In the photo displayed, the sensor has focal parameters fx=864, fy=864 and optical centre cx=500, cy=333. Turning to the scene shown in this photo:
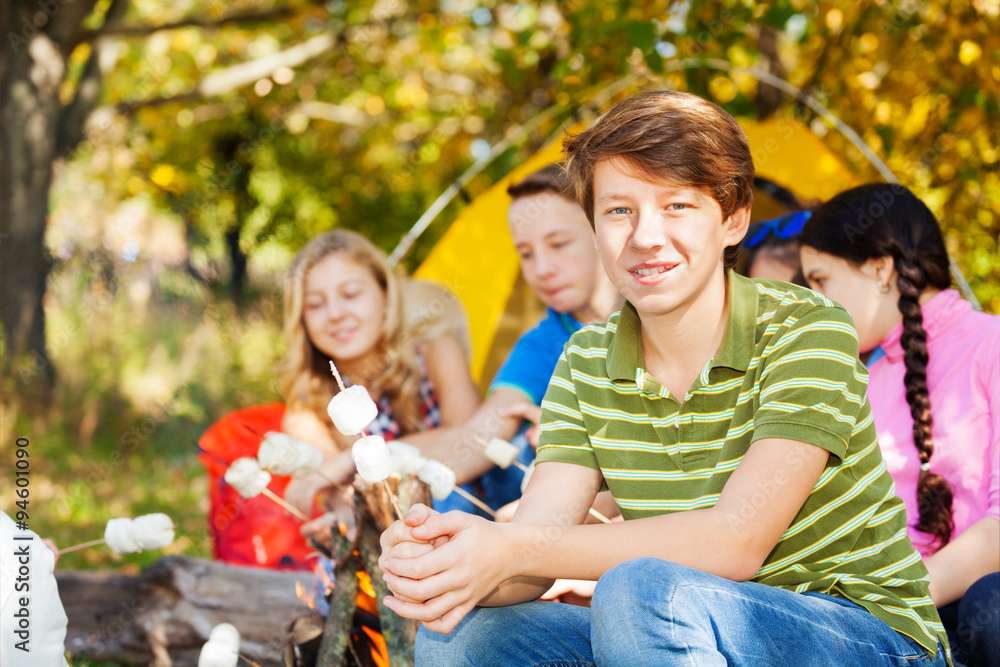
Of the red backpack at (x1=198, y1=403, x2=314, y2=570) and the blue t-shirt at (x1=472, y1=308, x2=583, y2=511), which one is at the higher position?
the blue t-shirt at (x1=472, y1=308, x2=583, y2=511)

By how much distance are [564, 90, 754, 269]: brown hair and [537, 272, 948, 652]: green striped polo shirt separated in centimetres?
18

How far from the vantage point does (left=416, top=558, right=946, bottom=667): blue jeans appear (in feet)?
3.43

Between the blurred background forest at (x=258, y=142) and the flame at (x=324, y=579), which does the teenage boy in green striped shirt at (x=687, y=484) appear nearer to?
the flame at (x=324, y=579)

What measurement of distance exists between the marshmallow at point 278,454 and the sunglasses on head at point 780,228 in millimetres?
1331

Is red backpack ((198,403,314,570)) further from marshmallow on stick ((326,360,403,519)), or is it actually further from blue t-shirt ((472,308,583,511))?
marshmallow on stick ((326,360,403,519))

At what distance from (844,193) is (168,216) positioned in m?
7.27

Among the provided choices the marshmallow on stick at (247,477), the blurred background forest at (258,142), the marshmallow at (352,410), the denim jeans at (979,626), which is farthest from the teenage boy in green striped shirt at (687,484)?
the blurred background forest at (258,142)

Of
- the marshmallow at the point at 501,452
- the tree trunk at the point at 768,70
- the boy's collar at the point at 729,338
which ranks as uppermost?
the tree trunk at the point at 768,70

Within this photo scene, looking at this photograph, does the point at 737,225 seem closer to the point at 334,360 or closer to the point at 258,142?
the point at 334,360

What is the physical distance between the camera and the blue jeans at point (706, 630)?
1.04 meters

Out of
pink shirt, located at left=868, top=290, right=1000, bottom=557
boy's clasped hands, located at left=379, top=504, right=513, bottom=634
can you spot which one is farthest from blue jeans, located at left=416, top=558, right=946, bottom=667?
pink shirt, located at left=868, top=290, right=1000, bottom=557

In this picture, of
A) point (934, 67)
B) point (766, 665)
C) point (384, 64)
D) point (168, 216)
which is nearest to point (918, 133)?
point (934, 67)

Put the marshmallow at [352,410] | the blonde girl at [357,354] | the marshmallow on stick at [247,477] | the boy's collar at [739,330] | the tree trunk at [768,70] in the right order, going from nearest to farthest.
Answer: the marshmallow at [352,410] < the boy's collar at [739,330] < the marshmallow on stick at [247,477] < the blonde girl at [357,354] < the tree trunk at [768,70]

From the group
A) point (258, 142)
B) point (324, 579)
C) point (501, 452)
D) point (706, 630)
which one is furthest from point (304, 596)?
point (258, 142)
